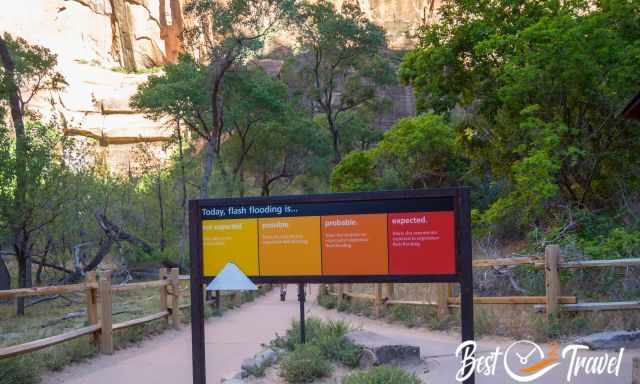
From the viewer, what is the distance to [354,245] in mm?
5965

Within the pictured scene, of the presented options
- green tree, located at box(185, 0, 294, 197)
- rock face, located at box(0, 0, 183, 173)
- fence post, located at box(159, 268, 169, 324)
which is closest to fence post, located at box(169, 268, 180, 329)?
fence post, located at box(159, 268, 169, 324)

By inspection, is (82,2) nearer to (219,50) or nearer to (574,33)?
(219,50)

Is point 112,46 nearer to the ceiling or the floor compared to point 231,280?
nearer to the ceiling

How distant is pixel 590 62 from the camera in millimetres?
15656

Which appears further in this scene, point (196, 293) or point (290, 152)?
point (290, 152)

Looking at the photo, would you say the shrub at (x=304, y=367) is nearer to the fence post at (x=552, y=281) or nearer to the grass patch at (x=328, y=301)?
the fence post at (x=552, y=281)

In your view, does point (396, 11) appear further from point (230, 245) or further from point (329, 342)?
point (230, 245)

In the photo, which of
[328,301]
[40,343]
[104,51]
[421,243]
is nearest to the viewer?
[421,243]

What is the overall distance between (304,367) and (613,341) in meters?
4.46

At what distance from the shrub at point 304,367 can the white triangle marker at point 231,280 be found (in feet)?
6.71

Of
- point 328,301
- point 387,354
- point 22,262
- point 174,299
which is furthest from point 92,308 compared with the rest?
point 328,301

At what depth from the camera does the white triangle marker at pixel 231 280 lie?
19.8 feet

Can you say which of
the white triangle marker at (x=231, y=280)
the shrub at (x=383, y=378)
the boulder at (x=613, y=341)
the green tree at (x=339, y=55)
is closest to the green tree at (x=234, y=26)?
the green tree at (x=339, y=55)

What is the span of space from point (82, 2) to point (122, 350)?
6926cm
